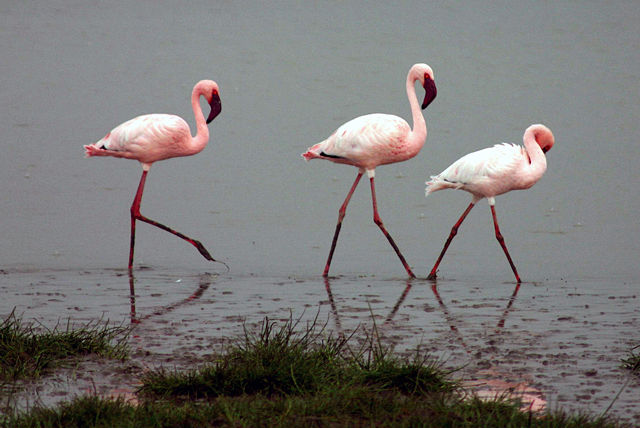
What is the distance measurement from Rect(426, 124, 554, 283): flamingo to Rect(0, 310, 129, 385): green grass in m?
4.68

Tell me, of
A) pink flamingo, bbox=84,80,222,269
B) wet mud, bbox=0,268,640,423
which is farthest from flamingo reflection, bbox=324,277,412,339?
pink flamingo, bbox=84,80,222,269

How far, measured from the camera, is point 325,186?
15.0 m

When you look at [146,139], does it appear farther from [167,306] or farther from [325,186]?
[325,186]

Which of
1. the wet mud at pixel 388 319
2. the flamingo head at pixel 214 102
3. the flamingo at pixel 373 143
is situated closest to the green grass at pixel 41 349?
the wet mud at pixel 388 319

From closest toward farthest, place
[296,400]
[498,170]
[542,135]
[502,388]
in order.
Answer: [296,400] < [502,388] < [498,170] < [542,135]

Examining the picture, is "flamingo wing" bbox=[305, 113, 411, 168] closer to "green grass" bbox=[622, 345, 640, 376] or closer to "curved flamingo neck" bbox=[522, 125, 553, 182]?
"curved flamingo neck" bbox=[522, 125, 553, 182]

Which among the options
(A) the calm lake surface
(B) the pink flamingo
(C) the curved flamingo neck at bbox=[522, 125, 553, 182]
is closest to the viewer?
(A) the calm lake surface

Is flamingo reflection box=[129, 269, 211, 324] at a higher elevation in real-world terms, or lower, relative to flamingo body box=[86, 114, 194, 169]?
lower

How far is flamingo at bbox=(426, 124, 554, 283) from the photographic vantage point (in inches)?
399

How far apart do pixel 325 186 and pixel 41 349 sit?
376 inches

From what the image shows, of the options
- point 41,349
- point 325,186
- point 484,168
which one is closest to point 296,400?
point 41,349

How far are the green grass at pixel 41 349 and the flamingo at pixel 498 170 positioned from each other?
15.3ft

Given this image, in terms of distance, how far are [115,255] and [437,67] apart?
13012 millimetres

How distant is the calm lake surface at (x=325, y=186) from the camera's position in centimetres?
745
